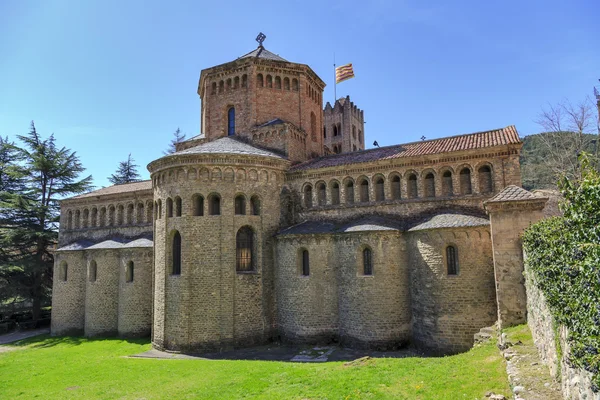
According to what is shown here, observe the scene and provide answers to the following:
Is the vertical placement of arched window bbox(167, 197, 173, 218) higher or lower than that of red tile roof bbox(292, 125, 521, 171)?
lower

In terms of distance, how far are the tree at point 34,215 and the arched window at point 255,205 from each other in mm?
22895

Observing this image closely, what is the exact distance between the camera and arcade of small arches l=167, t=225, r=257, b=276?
21.4 metres

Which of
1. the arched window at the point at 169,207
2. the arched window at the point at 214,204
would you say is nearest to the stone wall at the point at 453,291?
the arched window at the point at 214,204

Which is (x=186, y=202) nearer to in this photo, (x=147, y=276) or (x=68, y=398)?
(x=147, y=276)

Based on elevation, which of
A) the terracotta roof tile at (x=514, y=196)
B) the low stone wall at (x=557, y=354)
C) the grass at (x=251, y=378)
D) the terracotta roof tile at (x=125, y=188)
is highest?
the terracotta roof tile at (x=125, y=188)

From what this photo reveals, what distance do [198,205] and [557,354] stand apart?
17705 millimetres

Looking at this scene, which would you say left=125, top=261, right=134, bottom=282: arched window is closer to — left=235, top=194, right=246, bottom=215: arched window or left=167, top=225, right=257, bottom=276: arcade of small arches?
left=167, top=225, right=257, bottom=276: arcade of small arches

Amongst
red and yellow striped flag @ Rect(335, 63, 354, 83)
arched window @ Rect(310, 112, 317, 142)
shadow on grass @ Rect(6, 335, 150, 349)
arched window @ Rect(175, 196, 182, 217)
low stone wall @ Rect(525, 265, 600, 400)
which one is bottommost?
shadow on grass @ Rect(6, 335, 150, 349)

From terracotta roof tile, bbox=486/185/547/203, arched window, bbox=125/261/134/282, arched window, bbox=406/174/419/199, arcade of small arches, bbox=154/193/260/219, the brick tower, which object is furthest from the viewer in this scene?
the brick tower

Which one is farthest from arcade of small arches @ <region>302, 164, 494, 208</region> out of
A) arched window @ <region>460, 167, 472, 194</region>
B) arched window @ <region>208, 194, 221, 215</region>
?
arched window @ <region>208, 194, 221, 215</region>

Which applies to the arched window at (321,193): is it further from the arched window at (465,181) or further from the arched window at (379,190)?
the arched window at (465,181)

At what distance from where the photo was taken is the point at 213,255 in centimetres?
2066

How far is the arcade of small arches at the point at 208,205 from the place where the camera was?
2130 centimetres

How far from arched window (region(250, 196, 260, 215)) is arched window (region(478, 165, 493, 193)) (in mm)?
11618
